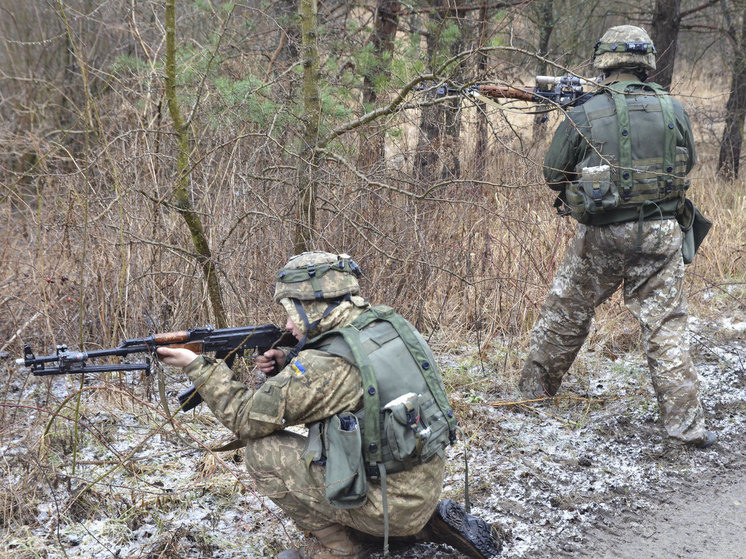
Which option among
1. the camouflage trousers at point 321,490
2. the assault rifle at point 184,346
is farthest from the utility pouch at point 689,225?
the assault rifle at point 184,346

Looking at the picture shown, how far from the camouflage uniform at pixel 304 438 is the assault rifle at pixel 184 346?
0.15m

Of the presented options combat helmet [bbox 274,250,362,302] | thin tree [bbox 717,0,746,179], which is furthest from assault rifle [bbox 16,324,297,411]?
thin tree [bbox 717,0,746,179]

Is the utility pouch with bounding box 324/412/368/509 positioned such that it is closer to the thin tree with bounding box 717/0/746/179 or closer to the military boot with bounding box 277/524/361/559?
the military boot with bounding box 277/524/361/559

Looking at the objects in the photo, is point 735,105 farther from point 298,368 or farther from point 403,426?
point 298,368

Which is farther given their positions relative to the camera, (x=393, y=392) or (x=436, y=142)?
(x=436, y=142)

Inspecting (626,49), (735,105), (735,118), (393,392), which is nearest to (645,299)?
(626,49)

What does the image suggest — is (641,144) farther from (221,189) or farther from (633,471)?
(221,189)

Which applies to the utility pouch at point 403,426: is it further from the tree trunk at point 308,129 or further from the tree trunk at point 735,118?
the tree trunk at point 735,118

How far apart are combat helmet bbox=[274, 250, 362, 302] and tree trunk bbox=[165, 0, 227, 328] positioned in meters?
1.28

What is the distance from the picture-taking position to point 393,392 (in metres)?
A: 2.69

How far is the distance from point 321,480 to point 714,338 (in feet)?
13.7

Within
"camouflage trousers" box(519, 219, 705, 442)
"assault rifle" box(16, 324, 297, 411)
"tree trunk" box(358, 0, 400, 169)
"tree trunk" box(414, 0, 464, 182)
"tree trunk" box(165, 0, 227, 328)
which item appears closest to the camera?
"assault rifle" box(16, 324, 297, 411)

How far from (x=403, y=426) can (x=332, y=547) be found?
708 millimetres

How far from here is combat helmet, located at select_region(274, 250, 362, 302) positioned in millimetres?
2773
